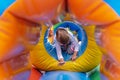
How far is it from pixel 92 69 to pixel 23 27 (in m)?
0.36

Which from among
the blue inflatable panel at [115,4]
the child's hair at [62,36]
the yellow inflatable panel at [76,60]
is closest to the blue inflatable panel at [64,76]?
the yellow inflatable panel at [76,60]

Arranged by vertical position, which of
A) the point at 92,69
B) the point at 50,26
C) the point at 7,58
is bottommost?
the point at 92,69

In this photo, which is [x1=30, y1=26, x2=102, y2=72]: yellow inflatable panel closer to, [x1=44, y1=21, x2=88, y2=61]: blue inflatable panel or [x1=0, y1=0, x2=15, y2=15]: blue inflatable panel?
[x1=44, y1=21, x2=88, y2=61]: blue inflatable panel

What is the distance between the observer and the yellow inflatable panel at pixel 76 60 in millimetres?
1526

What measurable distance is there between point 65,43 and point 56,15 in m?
0.13

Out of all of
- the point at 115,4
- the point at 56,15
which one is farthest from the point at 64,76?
the point at 115,4

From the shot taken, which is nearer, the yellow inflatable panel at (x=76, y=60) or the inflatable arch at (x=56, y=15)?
the inflatable arch at (x=56, y=15)

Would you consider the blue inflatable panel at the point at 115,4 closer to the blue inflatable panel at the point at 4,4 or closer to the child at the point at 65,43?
the child at the point at 65,43

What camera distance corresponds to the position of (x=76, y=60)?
1.53m

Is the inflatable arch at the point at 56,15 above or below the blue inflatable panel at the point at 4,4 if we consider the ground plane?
below

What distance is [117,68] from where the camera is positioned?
150 centimetres

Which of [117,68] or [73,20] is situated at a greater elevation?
[73,20]

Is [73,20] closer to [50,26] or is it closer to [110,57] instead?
[50,26]

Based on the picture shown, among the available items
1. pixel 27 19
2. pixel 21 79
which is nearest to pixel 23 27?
pixel 27 19
